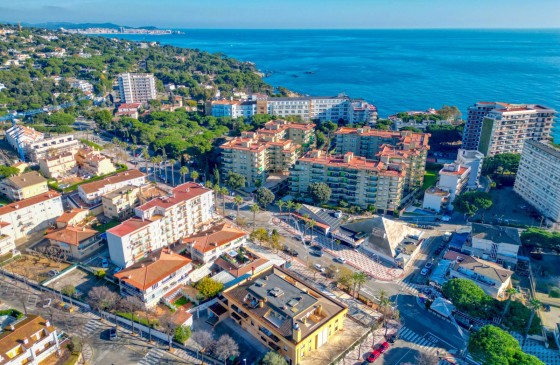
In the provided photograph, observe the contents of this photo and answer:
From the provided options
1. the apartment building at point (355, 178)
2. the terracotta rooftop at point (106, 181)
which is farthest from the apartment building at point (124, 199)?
the apartment building at point (355, 178)

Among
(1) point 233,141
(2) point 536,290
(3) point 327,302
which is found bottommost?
(2) point 536,290

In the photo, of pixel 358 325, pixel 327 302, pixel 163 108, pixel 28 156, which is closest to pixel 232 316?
pixel 327 302

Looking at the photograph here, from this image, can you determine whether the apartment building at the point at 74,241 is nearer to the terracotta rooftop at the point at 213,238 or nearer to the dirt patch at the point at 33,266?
the dirt patch at the point at 33,266

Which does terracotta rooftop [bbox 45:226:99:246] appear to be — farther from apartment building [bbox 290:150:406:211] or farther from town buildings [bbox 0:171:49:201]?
apartment building [bbox 290:150:406:211]

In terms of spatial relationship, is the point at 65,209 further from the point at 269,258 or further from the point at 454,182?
the point at 454,182

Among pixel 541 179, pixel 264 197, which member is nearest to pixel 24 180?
pixel 264 197

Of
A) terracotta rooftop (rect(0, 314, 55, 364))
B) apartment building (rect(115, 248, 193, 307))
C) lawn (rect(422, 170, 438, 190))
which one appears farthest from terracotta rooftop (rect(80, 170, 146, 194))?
lawn (rect(422, 170, 438, 190))
